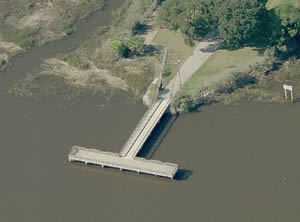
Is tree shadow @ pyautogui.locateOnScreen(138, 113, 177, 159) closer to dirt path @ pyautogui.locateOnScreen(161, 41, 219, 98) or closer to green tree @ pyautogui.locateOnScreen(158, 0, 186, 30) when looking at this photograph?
dirt path @ pyautogui.locateOnScreen(161, 41, 219, 98)

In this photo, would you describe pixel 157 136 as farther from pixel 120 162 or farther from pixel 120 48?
pixel 120 48

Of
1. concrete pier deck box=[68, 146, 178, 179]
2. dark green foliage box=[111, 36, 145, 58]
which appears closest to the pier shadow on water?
concrete pier deck box=[68, 146, 178, 179]

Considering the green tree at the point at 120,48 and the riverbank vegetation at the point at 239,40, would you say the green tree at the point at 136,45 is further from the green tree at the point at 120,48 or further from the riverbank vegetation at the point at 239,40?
the riverbank vegetation at the point at 239,40

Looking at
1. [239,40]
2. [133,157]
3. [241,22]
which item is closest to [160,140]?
[133,157]

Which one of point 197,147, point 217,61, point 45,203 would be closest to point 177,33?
point 217,61

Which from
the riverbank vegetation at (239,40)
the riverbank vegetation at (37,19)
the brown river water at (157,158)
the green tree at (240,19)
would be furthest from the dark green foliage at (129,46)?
the riverbank vegetation at (37,19)
